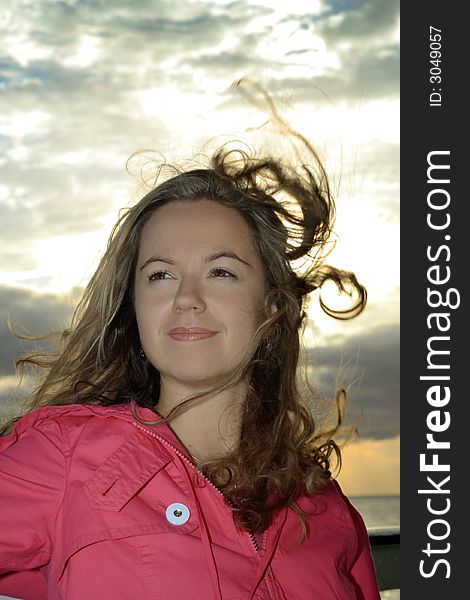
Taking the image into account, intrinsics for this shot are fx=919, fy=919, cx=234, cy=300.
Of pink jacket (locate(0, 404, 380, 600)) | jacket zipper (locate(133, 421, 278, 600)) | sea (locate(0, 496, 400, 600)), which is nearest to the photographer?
pink jacket (locate(0, 404, 380, 600))

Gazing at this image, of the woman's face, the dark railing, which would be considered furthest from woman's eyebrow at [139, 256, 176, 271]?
the dark railing

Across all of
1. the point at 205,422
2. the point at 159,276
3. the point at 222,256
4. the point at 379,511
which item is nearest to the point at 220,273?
the point at 222,256

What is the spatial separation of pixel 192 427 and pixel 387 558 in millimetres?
962

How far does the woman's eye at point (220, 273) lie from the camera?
235 cm

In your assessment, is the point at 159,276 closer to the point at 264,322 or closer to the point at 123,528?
the point at 264,322

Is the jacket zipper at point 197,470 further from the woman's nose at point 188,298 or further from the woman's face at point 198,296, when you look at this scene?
the woman's nose at point 188,298

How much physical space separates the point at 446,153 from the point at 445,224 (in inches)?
9.5

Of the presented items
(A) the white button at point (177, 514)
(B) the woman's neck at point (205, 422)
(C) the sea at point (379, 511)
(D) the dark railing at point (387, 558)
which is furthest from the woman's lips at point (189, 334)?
(C) the sea at point (379, 511)

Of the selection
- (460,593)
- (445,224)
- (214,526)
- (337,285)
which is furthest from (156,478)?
(445,224)

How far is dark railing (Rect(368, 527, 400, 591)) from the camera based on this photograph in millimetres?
2898

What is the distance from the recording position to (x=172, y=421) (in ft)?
7.68

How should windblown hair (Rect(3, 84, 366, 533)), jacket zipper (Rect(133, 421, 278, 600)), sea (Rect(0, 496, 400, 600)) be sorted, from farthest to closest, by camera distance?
sea (Rect(0, 496, 400, 600)) < windblown hair (Rect(3, 84, 366, 533)) < jacket zipper (Rect(133, 421, 278, 600))

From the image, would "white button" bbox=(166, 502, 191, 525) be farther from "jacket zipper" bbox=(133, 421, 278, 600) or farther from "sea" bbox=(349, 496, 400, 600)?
"sea" bbox=(349, 496, 400, 600)

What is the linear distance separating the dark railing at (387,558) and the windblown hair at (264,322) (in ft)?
1.32
